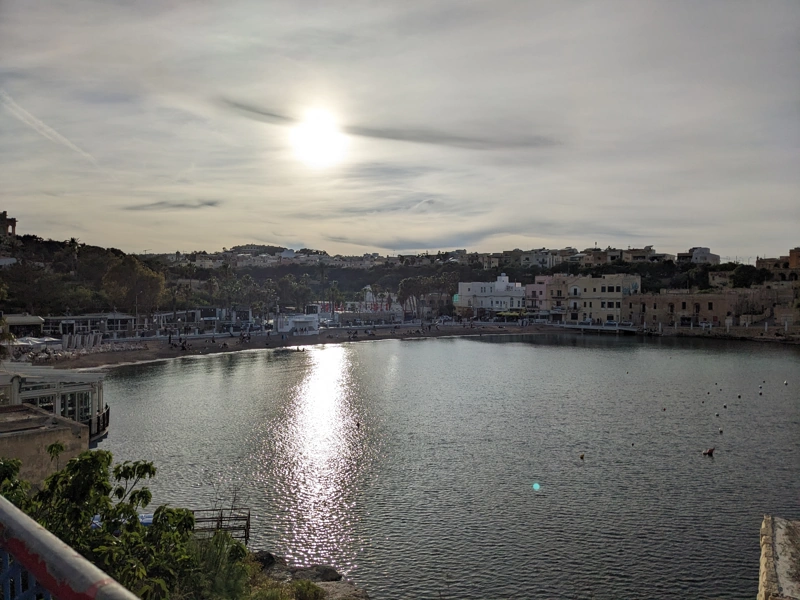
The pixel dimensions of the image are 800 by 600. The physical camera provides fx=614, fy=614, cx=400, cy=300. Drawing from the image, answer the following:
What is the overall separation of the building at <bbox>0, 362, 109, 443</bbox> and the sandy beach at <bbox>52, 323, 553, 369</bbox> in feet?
108

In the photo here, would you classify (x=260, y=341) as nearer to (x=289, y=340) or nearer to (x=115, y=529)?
(x=289, y=340)

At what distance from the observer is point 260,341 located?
8388 centimetres

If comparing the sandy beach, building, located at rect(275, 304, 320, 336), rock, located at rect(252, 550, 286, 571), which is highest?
building, located at rect(275, 304, 320, 336)

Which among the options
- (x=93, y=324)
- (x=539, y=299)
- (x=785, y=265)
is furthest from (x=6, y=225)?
(x=785, y=265)

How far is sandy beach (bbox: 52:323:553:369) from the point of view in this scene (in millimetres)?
63469

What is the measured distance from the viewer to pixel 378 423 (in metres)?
38.0

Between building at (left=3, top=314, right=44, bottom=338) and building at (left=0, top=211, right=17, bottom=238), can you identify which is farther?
building at (left=0, top=211, right=17, bottom=238)

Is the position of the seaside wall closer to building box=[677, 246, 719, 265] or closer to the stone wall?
the stone wall

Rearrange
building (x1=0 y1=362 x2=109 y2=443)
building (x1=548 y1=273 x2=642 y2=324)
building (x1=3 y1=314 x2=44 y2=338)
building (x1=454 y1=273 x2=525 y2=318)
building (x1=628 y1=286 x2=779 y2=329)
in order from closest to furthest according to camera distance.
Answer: building (x1=0 y1=362 x2=109 y2=443) < building (x1=3 y1=314 x2=44 y2=338) < building (x1=628 y1=286 x2=779 y2=329) < building (x1=548 y1=273 x2=642 y2=324) < building (x1=454 y1=273 x2=525 y2=318)

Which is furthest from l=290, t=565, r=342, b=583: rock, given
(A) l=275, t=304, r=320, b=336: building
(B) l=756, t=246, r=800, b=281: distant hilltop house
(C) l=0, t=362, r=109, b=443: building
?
(B) l=756, t=246, r=800, b=281: distant hilltop house

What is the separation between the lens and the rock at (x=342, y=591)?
1645 centimetres

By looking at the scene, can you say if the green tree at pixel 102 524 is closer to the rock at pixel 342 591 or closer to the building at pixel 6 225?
the rock at pixel 342 591

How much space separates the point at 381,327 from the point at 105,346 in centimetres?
4730

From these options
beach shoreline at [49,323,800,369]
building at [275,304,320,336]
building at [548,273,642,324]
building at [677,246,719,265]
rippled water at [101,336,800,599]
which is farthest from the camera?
building at [677,246,719,265]
